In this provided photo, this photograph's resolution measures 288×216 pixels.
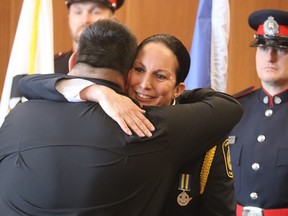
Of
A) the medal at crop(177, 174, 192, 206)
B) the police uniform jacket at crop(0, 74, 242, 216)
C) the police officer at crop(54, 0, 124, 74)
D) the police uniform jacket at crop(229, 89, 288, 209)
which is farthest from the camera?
the police officer at crop(54, 0, 124, 74)

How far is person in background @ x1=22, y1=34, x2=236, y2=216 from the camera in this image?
3.92ft

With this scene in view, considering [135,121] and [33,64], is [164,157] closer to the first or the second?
[135,121]

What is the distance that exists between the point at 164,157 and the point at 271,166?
1.09 meters

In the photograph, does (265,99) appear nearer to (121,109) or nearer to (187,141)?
(187,141)

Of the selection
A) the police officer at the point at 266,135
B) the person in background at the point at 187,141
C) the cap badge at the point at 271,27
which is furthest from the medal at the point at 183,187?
the cap badge at the point at 271,27

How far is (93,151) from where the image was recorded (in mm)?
1011

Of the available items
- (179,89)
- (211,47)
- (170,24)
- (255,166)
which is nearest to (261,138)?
(255,166)

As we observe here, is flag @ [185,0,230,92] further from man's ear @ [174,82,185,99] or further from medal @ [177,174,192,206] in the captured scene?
medal @ [177,174,192,206]

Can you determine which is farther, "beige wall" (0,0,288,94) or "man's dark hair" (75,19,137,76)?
"beige wall" (0,0,288,94)

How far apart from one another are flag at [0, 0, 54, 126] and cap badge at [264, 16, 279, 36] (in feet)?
3.07

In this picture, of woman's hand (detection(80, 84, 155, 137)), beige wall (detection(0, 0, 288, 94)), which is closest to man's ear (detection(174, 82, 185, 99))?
woman's hand (detection(80, 84, 155, 137))

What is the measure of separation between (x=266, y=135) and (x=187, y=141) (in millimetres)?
1143

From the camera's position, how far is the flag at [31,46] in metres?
2.08

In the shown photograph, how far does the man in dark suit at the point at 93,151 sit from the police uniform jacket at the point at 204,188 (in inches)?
3.3
